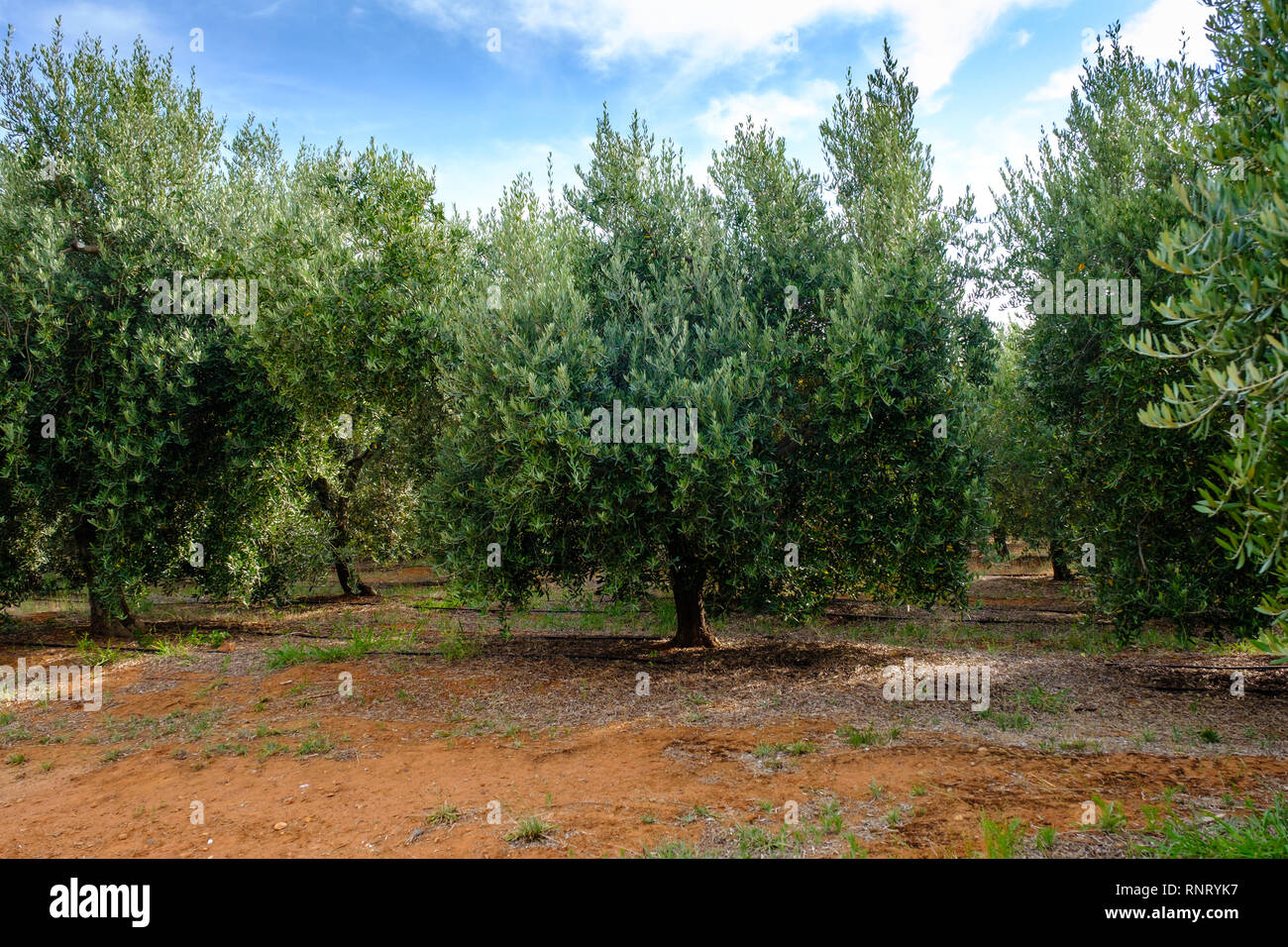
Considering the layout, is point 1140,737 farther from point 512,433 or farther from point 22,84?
point 22,84

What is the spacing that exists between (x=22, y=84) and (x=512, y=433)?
14397 mm

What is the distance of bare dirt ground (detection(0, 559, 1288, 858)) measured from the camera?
266 inches

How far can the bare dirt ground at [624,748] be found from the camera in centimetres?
676

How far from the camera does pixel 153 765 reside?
9266 mm

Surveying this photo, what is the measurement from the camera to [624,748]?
916 centimetres

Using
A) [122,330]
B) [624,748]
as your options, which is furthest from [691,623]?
[122,330]

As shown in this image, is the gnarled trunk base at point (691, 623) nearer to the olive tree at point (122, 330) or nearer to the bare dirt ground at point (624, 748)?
the bare dirt ground at point (624, 748)

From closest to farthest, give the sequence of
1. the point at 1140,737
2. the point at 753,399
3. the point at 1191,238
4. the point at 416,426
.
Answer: the point at 1191,238
the point at 1140,737
the point at 753,399
the point at 416,426

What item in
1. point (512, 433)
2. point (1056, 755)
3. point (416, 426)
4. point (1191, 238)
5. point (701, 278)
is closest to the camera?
point (1191, 238)

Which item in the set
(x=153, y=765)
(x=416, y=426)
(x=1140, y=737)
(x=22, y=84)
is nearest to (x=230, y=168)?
(x=22, y=84)

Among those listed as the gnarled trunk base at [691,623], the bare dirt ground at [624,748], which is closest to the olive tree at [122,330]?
the bare dirt ground at [624,748]

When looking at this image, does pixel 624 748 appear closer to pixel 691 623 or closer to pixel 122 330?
pixel 691 623

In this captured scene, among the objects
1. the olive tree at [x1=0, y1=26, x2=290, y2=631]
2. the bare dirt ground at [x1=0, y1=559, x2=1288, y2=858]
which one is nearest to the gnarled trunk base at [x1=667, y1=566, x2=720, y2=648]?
the bare dirt ground at [x1=0, y1=559, x2=1288, y2=858]

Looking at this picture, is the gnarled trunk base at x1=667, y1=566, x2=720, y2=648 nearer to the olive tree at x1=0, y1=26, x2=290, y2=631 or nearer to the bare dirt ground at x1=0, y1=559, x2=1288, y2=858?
the bare dirt ground at x1=0, y1=559, x2=1288, y2=858
